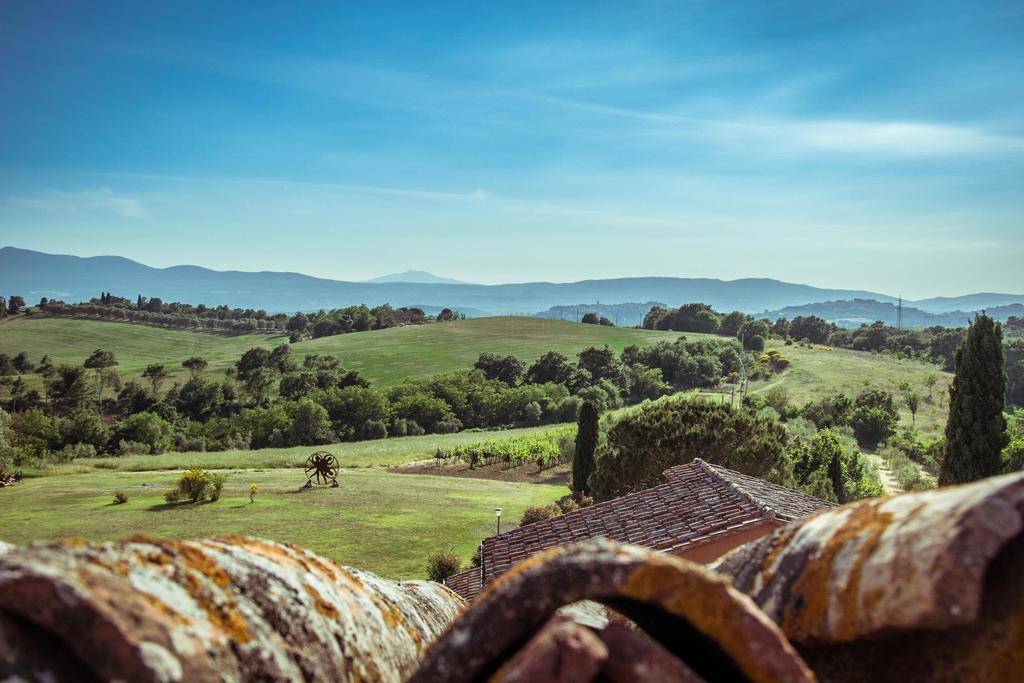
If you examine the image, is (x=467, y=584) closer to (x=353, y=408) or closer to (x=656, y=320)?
(x=353, y=408)

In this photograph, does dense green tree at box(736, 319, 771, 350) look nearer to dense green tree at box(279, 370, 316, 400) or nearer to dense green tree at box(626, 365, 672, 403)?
dense green tree at box(626, 365, 672, 403)

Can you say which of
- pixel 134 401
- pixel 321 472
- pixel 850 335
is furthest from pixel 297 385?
pixel 850 335

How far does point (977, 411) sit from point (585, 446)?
22283mm

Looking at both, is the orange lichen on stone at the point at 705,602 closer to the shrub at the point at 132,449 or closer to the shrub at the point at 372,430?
the shrub at the point at 132,449

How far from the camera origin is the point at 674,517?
12.4 metres

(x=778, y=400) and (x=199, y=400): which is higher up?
(x=778, y=400)

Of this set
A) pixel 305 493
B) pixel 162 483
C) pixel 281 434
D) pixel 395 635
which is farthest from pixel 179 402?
pixel 395 635

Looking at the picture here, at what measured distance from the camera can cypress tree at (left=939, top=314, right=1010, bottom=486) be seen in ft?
113

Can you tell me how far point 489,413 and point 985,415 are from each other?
77.4m

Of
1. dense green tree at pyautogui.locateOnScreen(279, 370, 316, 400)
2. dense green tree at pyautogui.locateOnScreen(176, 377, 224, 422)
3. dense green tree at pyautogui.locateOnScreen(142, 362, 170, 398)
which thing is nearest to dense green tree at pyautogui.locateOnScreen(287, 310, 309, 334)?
dense green tree at pyautogui.locateOnScreen(142, 362, 170, 398)

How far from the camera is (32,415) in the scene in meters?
79.4

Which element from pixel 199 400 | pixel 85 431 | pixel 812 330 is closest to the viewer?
pixel 85 431

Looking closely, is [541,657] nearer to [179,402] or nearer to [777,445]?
[777,445]

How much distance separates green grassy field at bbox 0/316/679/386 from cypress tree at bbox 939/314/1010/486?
96.9 m
